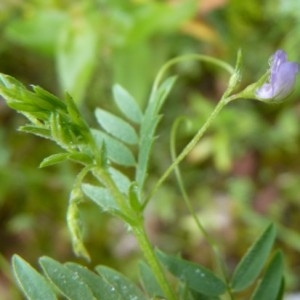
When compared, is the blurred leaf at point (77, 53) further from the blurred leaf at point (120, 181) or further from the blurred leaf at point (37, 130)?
the blurred leaf at point (37, 130)

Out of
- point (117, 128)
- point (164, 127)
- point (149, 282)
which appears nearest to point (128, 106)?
point (117, 128)

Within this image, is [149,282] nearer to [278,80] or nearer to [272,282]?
[272,282]

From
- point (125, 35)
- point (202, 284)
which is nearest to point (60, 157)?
point (202, 284)

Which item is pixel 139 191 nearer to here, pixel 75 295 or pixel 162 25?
pixel 75 295

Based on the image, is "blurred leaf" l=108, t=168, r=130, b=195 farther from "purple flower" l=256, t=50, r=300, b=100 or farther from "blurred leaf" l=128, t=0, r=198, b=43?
"blurred leaf" l=128, t=0, r=198, b=43

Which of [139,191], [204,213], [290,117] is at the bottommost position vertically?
[204,213]

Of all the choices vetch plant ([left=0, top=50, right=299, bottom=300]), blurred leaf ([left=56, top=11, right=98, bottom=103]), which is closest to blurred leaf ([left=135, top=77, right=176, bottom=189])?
vetch plant ([left=0, top=50, right=299, bottom=300])
